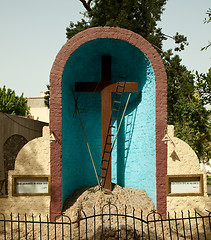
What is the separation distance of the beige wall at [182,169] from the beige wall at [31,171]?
9.84 feet

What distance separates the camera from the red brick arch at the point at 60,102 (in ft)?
21.9

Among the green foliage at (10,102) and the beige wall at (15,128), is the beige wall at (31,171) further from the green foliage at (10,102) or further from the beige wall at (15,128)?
the green foliage at (10,102)

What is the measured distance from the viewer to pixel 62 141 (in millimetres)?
6898

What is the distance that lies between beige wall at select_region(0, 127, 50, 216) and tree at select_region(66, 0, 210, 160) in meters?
6.12

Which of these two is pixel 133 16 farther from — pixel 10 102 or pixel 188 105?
pixel 10 102

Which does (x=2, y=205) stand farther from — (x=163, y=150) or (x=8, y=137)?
(x=163, y=150)

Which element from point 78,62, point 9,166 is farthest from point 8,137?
point 78,62

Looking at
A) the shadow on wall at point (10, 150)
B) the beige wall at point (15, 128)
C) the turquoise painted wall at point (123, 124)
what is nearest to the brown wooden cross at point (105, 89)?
the turquoise painted wall at point (123, 124)

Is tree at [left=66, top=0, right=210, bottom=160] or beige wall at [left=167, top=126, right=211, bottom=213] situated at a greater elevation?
tree at [left=66, top=0, right=210, bottom=160]

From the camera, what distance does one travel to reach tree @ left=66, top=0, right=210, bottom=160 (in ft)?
35.3

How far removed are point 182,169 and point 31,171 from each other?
3675mm

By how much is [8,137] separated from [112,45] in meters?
4.51

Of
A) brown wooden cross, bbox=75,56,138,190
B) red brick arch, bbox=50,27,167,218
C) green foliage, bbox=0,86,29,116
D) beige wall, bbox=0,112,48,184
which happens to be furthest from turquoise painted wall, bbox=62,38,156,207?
green foliage, bbox=0,86,29,116

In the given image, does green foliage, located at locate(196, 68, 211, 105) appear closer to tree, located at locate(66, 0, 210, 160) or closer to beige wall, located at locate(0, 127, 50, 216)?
tree, located at locate(66, 0, 210, 160)
